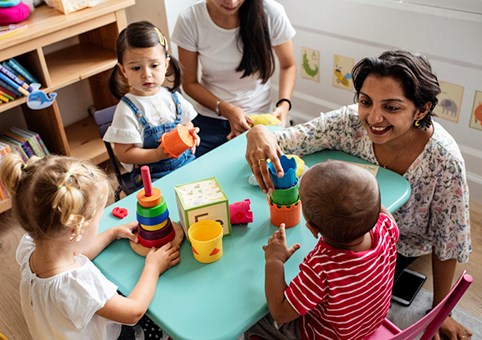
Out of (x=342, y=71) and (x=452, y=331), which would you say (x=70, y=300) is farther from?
(x=342, y=71)

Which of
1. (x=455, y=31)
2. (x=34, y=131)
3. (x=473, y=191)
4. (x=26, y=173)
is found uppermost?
(x=26, y=173)

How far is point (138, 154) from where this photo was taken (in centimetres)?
183

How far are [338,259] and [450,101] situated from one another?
5.36 ft

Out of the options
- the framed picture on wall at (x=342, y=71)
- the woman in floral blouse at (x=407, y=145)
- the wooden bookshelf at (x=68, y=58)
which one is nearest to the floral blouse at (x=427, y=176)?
the woman in floral blouse at (x=407, y=145)

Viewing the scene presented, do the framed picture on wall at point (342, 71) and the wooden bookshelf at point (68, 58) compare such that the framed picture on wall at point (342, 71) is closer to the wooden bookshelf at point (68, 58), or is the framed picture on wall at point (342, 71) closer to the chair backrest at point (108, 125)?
the wooden bookshelf at point (68, 58)

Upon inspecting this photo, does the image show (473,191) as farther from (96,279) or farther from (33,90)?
(33,90)

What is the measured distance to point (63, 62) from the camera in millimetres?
2789

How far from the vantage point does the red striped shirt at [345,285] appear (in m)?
1.14

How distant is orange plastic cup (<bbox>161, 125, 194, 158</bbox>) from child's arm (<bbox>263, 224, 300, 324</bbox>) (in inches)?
23.3

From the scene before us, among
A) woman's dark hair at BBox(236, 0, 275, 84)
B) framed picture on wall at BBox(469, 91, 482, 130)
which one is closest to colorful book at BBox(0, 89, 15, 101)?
woman's dark hair at BBox(236, 0, 275, 84)

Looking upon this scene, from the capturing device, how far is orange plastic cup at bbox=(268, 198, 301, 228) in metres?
1.36

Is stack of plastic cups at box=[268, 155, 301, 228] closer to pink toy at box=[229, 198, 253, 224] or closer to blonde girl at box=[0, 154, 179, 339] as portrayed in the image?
pink toy at box=[229, 198, 253, 224]

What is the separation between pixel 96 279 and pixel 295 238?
528 mm

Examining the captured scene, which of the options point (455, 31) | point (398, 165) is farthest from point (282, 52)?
point (398, 165)
